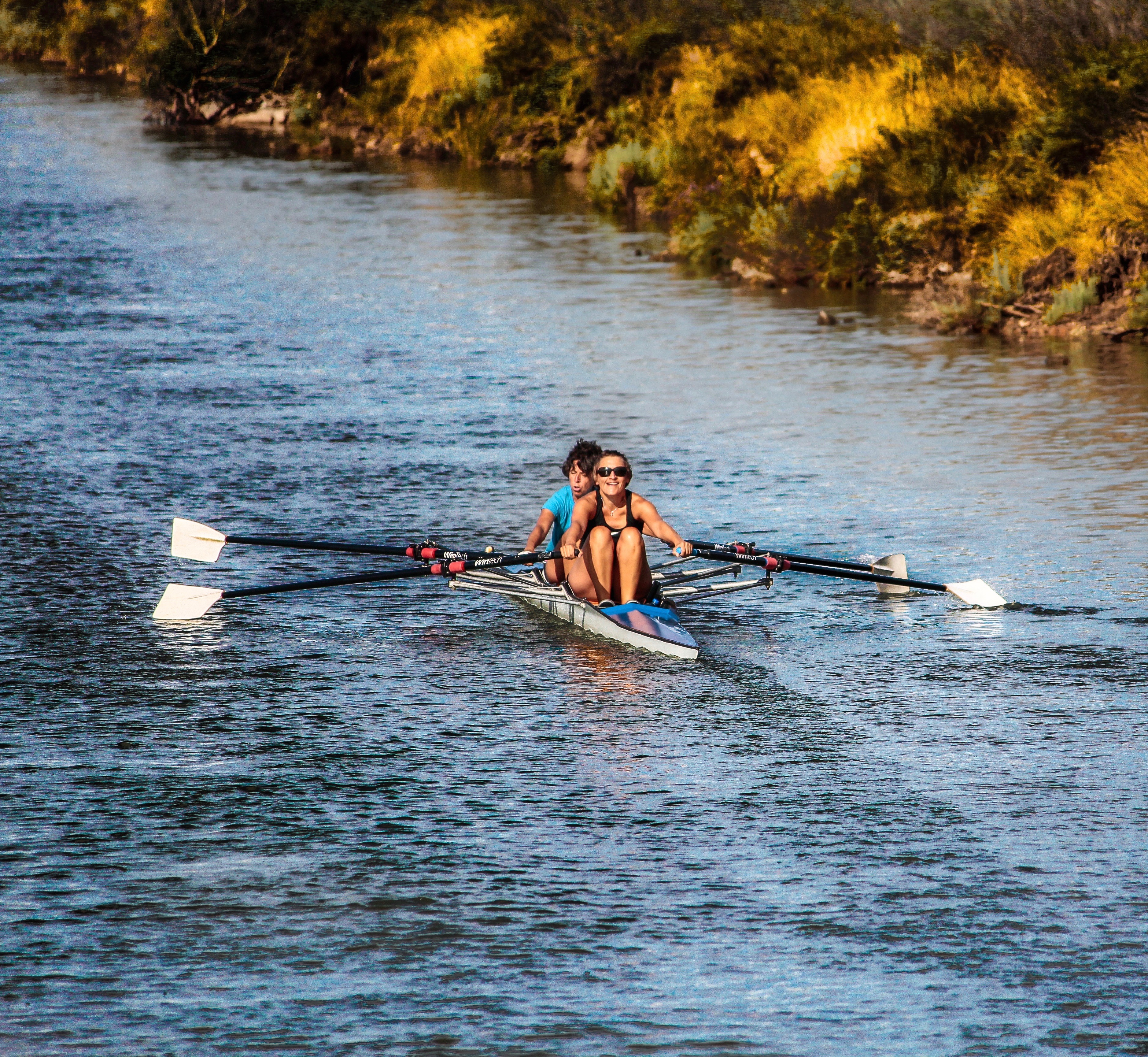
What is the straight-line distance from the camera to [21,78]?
71688 millimetres

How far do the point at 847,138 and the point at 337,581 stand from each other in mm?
16004

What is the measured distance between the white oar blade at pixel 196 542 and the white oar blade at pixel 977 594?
4.47 meters

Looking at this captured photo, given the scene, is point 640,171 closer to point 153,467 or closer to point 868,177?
point 868,177

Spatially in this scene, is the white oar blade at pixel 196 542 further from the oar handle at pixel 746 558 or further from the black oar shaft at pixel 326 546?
the oar handle at pixel 746 558

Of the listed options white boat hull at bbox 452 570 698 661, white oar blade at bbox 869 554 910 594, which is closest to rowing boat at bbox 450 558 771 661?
white boat hull at bbox 452 570 698 661

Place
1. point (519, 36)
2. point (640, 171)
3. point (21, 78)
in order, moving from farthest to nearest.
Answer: point (21, 78) → point (519, 36) → point (640, 171)

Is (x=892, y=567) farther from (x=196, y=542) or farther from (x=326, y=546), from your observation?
(x=196, y=542)

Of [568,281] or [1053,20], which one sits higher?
[1053,20]

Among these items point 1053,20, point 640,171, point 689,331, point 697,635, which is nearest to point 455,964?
point 697,635

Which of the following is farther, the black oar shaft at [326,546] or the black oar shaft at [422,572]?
the black oar shaft at [326,546]

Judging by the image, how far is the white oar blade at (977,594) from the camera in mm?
10859

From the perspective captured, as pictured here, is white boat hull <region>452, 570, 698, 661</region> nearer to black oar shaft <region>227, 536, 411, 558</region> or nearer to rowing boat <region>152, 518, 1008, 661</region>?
rowing boat <region>152, 518, 1008, 661</region>

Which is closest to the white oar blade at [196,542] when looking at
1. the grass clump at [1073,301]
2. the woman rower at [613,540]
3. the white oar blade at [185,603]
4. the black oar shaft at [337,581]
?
the black oar shaft at [337,581]

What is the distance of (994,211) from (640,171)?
415 inches
